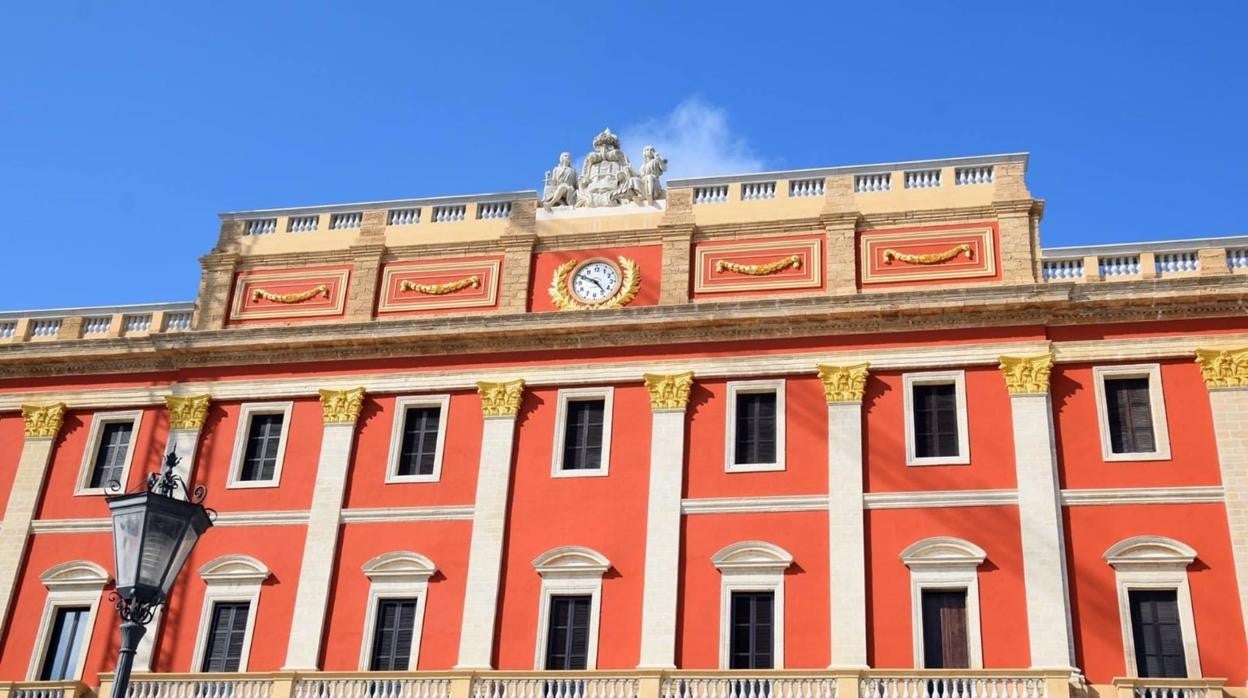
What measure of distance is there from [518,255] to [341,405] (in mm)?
5239

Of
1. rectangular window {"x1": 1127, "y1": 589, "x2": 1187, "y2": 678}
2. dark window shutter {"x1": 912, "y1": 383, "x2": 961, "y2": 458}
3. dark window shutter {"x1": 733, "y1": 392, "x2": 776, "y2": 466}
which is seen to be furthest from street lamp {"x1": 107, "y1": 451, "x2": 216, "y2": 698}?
rectangular window {"x1": 1127, "y1": 589, "x2": 1187, "y2": 678}

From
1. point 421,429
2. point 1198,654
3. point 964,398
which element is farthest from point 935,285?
point 421,429

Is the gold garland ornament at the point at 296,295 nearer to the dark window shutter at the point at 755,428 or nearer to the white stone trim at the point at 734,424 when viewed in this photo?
the white stone trim at the point at 734,424

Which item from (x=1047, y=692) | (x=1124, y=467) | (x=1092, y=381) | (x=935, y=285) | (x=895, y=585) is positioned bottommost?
Result: (x=1047, y=692)

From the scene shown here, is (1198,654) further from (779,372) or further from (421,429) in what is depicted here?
(421,429)

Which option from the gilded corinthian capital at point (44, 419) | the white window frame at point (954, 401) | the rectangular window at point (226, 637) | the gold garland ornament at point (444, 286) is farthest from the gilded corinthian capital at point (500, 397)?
the gilded corinthian capital at point (44, 419)

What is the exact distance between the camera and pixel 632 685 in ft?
82.0

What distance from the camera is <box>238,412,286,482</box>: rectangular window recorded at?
30234 millimetres

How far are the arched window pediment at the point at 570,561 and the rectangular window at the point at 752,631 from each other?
9.12ft

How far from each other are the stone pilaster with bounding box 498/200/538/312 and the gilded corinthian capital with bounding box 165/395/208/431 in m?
7.19

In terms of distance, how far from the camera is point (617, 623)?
1048 inches

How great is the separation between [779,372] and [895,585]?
5121mm

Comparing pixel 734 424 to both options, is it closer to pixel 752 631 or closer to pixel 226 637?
pixel 752 631

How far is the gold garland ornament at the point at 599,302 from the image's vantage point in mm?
29969
